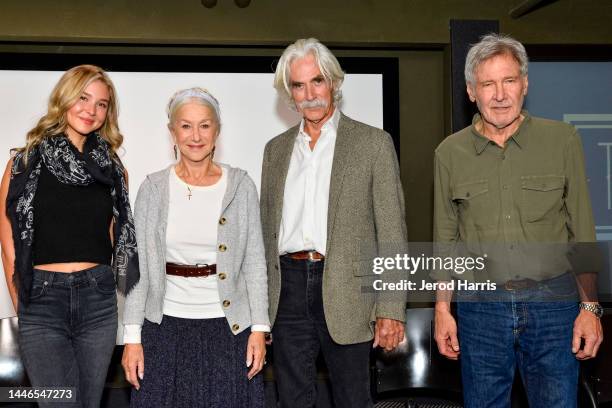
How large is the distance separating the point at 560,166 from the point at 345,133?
0.79m

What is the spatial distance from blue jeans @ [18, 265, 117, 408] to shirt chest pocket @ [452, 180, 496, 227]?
1287 mm

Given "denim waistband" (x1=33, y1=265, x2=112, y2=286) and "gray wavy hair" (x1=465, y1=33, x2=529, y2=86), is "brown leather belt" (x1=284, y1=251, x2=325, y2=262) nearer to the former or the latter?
"denim waistband" (x1=33, y1=265, x2=112, y2=286)

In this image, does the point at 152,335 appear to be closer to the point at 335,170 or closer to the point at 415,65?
the point at 335,170

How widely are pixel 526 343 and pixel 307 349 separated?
79 cm

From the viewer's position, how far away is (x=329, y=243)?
8.09ft

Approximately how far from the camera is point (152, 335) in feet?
7.70

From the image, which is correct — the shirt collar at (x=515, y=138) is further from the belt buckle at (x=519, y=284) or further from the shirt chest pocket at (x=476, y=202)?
the belt buckle at (x=519, y=284)

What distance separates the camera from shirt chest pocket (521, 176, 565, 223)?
7.51 feet

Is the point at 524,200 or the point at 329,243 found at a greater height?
the point at 524,200

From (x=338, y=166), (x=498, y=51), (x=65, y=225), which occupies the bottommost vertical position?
(x=65, y=225)

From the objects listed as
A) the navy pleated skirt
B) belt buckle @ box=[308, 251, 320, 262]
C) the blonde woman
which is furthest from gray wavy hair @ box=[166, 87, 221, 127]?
the navy pleated skirt

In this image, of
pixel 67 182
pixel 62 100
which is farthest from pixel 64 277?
pixel 62 100

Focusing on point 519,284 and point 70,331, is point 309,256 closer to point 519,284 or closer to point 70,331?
point 519,284

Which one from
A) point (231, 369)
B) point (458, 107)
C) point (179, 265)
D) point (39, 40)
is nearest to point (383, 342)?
point (231, 369)
